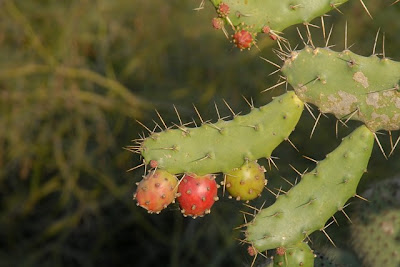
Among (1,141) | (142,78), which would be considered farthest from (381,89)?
(1,141)

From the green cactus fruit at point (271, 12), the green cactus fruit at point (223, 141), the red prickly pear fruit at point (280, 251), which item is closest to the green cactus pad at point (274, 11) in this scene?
the green cactus fruit at point (271, 12)

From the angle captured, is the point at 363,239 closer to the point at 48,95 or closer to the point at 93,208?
the point at 93,208

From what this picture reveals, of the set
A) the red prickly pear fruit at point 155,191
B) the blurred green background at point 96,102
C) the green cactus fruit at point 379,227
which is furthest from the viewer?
the blurred green background at point 96,102

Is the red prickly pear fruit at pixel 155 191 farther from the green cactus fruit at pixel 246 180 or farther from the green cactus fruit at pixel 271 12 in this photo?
the green cactus fruit at pixel 271 12

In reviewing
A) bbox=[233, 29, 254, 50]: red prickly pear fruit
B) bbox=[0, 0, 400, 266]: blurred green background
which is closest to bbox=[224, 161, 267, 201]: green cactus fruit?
bbox=[233, 29, 254, 50]: red prickly pear fruit

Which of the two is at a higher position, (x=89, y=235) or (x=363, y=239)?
(x=363, y=239)

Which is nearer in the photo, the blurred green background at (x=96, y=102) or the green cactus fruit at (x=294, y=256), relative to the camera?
the green cactus fruit at (x=294, y=256)
